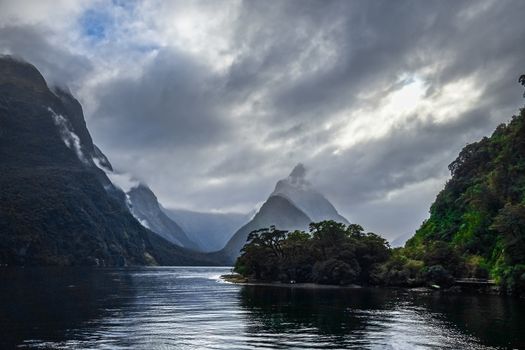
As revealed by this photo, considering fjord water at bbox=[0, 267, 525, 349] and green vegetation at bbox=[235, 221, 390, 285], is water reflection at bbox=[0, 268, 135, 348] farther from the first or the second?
green vegetation at bbox=[235, 221, 390, 285]

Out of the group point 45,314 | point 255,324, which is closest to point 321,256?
point 255,324

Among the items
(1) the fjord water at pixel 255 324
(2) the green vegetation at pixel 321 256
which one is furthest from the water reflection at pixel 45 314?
(2) the green vegetation at pixel 321 256

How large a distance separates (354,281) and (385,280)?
12866mm

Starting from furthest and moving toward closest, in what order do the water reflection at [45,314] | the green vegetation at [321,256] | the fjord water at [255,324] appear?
1. the green vegetation at [321,256]
2. the water reflection at [45,314]
3. the fjord water at [255,324]

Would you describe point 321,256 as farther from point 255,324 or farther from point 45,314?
point 45,314

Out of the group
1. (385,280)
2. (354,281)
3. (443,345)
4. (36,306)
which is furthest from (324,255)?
(443,345)

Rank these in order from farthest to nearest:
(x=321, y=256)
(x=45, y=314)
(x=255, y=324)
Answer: (x=321, y=256) → (x=45, y=314) → (x=255, y=324)

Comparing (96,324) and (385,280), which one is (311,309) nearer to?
(96,324)

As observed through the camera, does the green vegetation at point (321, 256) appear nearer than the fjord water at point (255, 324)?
No

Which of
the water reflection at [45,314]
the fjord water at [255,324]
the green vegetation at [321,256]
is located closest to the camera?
Result: the fjord water at [255,324]

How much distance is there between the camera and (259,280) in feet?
632

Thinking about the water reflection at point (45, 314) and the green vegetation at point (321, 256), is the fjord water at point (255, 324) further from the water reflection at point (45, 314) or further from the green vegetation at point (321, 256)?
the green vegetation at point (321, 256)

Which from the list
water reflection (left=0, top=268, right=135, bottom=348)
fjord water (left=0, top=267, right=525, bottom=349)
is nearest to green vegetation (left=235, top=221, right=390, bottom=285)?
fjord water (left=0, top=267, right=525, bottom=349)

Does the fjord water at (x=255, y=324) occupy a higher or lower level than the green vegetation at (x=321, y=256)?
lower
